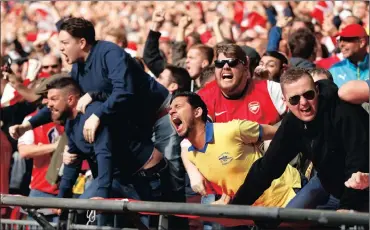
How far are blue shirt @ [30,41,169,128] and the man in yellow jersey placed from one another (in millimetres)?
578

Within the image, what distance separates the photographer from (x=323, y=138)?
6.55 m

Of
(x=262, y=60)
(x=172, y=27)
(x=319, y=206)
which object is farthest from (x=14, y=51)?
(x=319, y=206)

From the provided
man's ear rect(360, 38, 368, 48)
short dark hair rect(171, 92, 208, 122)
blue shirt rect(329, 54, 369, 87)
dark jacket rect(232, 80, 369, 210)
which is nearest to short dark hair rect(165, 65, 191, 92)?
blue shirt rect(329, 54, 369, 87)

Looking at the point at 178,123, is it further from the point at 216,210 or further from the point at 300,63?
the point at 300,63

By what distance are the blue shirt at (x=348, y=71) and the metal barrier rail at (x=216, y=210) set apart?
162 inches

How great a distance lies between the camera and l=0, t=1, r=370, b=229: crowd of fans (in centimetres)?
653

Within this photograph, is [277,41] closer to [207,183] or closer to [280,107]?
[280,107]

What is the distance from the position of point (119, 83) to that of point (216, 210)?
282cm

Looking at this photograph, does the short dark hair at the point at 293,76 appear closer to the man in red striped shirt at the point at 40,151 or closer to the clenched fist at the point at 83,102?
the clenched fist at the point at 83,102

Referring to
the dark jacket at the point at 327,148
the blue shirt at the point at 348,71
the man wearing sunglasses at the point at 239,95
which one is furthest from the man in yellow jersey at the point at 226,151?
the blue shirt at the point at 348,71

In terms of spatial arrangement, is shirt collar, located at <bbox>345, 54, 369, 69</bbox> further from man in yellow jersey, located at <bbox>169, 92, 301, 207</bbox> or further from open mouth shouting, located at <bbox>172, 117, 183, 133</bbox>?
open mouth shouting, located at <bbox>172, 117, 183, 133</bbox>

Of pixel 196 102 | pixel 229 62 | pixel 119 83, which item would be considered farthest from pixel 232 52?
pixel 119 83

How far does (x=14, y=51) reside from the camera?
52.6 ft

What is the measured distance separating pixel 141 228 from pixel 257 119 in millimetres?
1913
